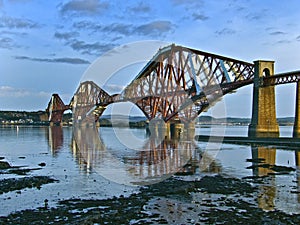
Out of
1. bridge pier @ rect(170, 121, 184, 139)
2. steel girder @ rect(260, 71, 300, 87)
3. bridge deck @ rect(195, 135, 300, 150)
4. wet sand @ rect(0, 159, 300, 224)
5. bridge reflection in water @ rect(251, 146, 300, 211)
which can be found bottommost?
bridge reflection in water @ rect(251, 146, 300, 211)

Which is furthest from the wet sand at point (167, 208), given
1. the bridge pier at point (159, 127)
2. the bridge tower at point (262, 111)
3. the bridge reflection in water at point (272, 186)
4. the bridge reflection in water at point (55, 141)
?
the bridge pier at point (159, 127)

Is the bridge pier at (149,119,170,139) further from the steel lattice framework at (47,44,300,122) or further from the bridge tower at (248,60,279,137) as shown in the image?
the bridge tower at (248,60,279,137)

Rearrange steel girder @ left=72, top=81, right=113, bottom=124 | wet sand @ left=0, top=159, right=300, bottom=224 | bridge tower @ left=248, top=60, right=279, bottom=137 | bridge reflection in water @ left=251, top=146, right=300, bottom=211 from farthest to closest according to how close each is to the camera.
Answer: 1. steel girder @ left=72, top=81, right=113, bottom=124
2. bridge tower @ left=248, top=60, right=279, bottom=137
3. bridge reflection in water @ left=251, top=146, right=300, bottom=211
4. wet sand @ left=0, top=159, right=300, bottom=224

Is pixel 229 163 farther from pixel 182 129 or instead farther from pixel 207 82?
pixel 182 129

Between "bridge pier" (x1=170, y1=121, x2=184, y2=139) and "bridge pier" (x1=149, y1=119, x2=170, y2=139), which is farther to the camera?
"bridge pier" (x1=149, y1=119, x2=170, y2=139)

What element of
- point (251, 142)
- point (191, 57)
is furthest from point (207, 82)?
point (251, 142)

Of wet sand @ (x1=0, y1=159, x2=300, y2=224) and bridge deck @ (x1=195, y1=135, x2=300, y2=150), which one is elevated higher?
bridge deck @ (x1=195, y1=135, x2=300, y2=150)

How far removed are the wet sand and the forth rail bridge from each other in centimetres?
3413

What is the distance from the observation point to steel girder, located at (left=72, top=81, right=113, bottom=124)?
157337 millimetres

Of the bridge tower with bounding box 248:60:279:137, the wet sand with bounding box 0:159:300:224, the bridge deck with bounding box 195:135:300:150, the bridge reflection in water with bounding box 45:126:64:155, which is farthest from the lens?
the bridge tower with bounding box 248:60:279:137

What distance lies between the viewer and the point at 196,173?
91.1 ft

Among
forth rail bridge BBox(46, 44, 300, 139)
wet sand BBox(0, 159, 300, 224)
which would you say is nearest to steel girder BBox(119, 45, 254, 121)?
forth rail bridge BBox(46, 44, 300, 139)

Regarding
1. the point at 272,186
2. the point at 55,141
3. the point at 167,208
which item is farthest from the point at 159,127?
the point at 167,208

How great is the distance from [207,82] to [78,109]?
95601mm
